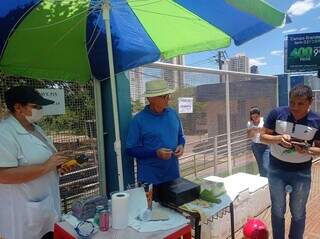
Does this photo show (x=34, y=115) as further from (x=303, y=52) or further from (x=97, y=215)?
(x=303, y=52)

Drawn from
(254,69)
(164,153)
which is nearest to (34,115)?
(164,153)

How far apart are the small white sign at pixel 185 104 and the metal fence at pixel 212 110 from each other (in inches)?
0.9

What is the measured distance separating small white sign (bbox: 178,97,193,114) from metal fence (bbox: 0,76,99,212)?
3.94 feet

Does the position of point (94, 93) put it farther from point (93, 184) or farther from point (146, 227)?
point (146, 227)

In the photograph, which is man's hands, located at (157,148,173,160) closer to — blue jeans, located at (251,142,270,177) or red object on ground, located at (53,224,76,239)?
red object on ground, located at (53,224,76,239)

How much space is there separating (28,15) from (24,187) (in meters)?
1.14

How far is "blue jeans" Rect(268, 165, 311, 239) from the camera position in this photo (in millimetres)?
2834

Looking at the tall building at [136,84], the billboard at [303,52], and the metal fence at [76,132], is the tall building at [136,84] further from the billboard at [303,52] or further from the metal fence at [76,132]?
the billboard at [303,52]

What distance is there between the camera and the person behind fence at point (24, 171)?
1902mm

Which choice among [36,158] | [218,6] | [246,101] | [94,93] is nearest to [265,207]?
[246,101]

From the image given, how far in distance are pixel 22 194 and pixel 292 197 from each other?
2.18 meters

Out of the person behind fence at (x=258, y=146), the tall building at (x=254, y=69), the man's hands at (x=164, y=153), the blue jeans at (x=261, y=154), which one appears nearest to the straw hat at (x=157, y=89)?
the man's hands at (x=164, y=153)

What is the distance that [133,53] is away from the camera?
2.80 metres

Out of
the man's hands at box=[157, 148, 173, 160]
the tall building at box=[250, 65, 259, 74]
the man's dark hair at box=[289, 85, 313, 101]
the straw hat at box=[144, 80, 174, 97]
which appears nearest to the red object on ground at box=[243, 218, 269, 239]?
the man's hands at box=[157, 148, 173, 160]
